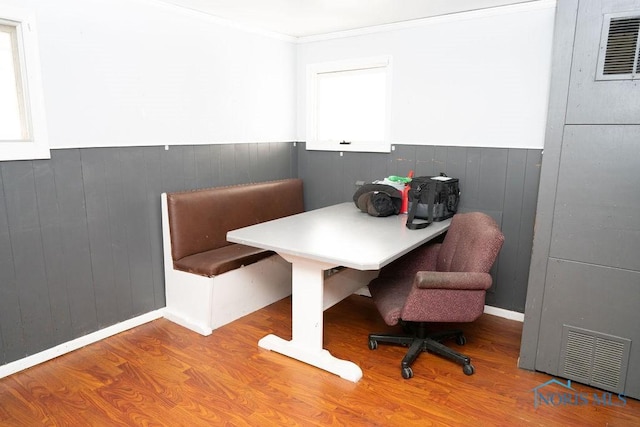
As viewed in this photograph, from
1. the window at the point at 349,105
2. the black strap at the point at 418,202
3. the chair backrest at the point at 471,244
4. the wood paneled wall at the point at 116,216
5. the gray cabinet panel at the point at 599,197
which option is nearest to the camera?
the gray cabinet panel at the point at 599,197

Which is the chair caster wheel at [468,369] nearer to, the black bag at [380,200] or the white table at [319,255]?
the white table at [319,255]

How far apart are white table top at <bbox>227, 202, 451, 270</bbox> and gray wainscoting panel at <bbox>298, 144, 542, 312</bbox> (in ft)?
1.48

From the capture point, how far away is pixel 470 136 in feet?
11.3

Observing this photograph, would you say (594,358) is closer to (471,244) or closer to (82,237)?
(471,244)

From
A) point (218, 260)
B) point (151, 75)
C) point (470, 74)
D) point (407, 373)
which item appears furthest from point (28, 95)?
point (470, 74)

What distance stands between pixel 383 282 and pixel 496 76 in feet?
5.86

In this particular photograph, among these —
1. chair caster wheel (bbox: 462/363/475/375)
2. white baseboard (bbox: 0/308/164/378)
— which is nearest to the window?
chair caster wheel (bbox: 462/363/475/375)

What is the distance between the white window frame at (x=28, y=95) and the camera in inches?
96.5

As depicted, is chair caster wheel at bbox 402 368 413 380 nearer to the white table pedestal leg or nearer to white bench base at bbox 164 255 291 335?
the white table pedestal leg

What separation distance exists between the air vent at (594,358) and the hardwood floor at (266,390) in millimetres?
71

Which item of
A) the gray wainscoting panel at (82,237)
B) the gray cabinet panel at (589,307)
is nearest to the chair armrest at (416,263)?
the gray cabinet panel at (589,307)

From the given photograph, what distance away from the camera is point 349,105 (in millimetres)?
4184

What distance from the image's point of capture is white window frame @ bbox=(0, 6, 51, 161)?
2.45m

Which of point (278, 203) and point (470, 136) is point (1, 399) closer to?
point (278, 203)
